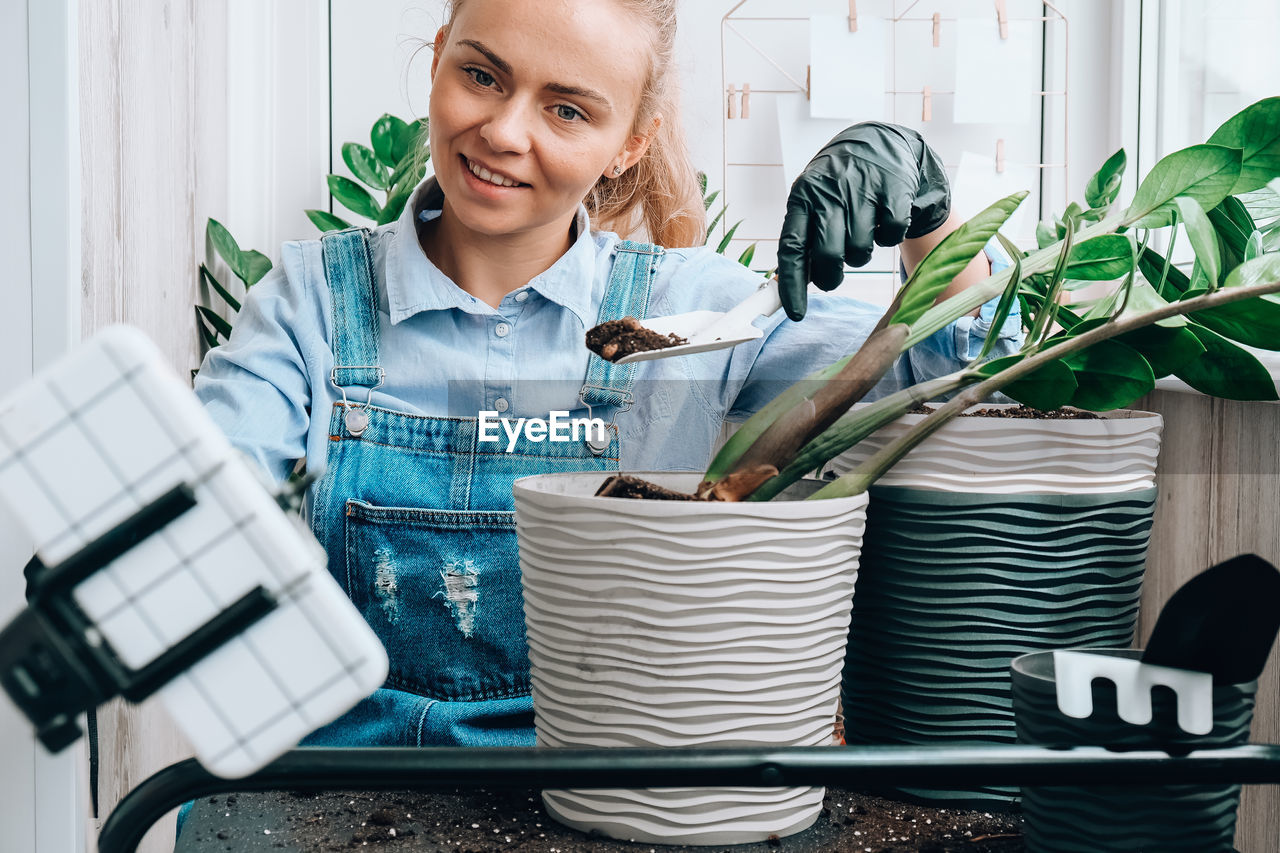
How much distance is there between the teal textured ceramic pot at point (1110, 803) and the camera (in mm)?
417

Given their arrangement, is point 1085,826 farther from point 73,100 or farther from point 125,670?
point 73,100

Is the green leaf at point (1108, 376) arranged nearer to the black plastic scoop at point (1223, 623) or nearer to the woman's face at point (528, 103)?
the black plastic scoop at point (1223, 623)

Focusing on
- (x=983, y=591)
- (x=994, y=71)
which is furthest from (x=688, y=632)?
(x=994, y=71)

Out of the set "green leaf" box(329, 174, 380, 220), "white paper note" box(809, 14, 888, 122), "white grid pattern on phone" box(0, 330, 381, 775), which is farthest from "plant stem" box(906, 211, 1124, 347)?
"white paper note" box(809, 14, 888, 122)

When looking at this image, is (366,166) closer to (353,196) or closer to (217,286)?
(353,196)

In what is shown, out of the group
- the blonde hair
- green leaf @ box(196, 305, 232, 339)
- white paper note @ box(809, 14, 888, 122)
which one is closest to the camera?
the blonde hair

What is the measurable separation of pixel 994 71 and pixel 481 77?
1.56m

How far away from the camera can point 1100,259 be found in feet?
1.94

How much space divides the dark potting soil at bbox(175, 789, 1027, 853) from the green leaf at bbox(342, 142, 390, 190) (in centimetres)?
158

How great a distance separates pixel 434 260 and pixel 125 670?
0.88m

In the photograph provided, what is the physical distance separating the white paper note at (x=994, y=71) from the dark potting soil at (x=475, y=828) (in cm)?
187

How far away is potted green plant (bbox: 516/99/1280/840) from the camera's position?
0.47m

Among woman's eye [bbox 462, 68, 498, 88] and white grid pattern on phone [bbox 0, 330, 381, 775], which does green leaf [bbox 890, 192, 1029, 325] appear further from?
Answer: woman's eye [bbox 462, 68, 498, 88]


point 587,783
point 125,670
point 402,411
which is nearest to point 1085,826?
point 587,783
